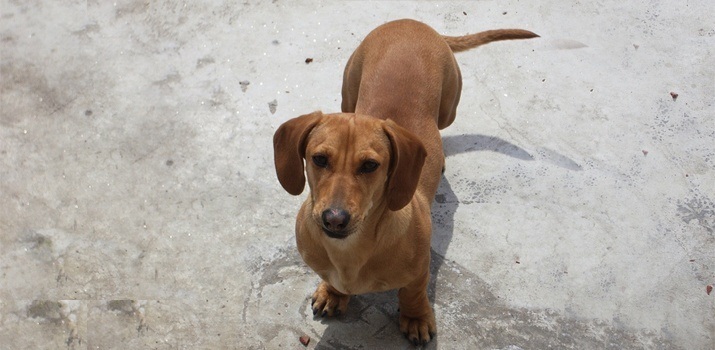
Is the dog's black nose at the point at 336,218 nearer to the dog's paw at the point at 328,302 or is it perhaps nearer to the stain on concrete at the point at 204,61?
the dog's paw at the point at 328,302

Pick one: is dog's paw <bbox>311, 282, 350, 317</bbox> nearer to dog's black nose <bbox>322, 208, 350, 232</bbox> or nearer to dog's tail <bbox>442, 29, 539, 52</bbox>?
dog's black nose <bbox>322, 208, 350, 232</bbox>

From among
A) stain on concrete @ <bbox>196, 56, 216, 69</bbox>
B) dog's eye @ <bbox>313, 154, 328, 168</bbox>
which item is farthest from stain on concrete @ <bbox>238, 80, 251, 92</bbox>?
dog's eye @ <bbox>313, 154, 328, 168</bbox>

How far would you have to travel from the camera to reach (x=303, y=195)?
172 inches

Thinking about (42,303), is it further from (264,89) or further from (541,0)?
(541,0)

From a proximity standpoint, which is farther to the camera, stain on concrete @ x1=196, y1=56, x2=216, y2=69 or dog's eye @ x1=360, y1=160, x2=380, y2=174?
stain on concrete @ x1=196, y1=56, x2=216, y2=69

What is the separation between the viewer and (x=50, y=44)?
17.0 ft

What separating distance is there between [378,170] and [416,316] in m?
0.96

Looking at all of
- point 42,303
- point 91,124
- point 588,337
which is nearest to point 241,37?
point 91,124

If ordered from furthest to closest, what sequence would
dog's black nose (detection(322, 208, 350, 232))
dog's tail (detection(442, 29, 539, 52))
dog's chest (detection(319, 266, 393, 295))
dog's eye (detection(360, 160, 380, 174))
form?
dog's tail (detection(442, 29, 539, 52)) < dog's chest (detection(319, 266, 393, 295)) < dog's eye (detection(360, 160, 380, 174)) < dog's black nose (detection(322, 208, 350, 232))

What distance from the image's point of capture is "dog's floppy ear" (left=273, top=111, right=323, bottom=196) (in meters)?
3.20

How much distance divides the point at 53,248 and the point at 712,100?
3.80 m

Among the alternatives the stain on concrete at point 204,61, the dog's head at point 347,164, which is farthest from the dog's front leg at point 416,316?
the stain on concrete at point 204,61

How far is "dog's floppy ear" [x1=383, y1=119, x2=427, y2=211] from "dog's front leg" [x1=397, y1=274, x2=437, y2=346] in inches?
23.8

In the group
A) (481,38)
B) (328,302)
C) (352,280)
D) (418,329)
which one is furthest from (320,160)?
(481,38)
